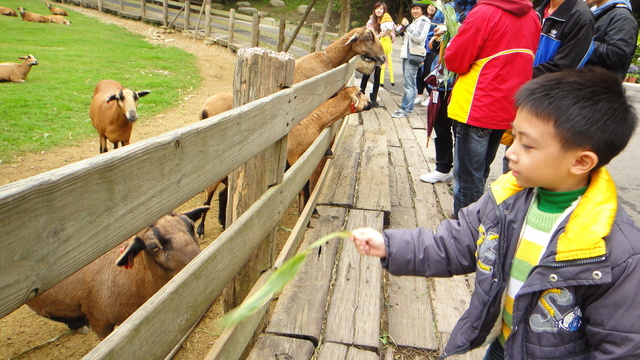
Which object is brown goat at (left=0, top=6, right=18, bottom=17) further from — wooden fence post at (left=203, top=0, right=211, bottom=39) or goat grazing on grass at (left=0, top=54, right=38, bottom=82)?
goat grazing on grass at (left=0, top=54, right=38, bottom=82)

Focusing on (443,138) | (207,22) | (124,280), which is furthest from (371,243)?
(207,22)

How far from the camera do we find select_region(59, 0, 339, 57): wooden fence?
16.2m

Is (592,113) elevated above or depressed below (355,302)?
above

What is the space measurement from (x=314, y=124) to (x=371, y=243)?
10.9 ft

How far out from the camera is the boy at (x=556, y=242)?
1.36 m

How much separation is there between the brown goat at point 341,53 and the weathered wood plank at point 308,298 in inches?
159

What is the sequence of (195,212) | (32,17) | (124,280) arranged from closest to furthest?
1. (124,280)
2. (195,212)
3. (32,17)

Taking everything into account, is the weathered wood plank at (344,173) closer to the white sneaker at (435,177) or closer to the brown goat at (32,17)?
the white sneaker at (435,177)

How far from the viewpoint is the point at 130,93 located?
7.20 meters

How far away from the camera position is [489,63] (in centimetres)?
336

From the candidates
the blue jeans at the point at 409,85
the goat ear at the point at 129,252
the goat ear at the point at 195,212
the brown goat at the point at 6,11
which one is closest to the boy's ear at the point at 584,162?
the goat ear at the point at 129,252

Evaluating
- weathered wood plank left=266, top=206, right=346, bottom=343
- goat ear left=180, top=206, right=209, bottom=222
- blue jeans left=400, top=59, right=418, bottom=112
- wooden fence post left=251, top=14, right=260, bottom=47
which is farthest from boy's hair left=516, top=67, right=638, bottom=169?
wooden fence post left=251, top=14, right=260, bottom=47

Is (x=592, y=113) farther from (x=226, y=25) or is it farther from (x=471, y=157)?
(x=226, y=25)

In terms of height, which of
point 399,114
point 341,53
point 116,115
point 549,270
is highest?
point 341,53
